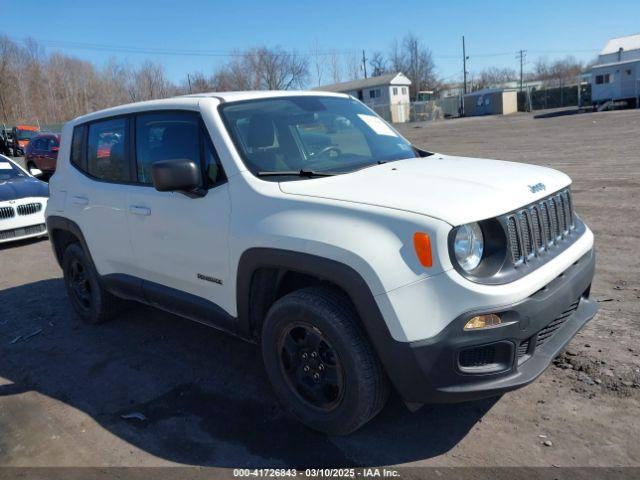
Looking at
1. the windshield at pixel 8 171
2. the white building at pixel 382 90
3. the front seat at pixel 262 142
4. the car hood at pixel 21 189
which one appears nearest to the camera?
the front seat at pixel 262 142

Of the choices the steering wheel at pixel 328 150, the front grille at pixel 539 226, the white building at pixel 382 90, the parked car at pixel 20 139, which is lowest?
the front grille at pixel 539 226

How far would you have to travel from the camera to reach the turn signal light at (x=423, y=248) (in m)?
2.61

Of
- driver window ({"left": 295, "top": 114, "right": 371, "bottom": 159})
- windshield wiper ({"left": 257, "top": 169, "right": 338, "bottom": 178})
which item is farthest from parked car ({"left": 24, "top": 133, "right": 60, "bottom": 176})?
windshield wiper ({"left": 257, "top": 169, "right": 338, "bottom": 178})

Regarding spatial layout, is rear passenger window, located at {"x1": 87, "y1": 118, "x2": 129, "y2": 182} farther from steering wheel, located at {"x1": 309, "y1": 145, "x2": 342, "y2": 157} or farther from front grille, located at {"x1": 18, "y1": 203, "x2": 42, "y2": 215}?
front grille, located at {"x1": 18, "y1": 203, "x2": 42, "y2": 215}

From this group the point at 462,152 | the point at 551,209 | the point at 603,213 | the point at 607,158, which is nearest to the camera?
the point at 551,209

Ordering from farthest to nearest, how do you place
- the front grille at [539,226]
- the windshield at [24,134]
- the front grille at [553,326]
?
the windshield at [24,134]
the front grille at [553,326]
the front grille at [539,226]

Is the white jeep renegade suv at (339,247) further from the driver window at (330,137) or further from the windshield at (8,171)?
the windshield at (8,171)

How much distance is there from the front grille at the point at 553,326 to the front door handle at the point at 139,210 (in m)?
2.75

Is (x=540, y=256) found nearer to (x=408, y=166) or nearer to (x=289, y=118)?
(x=408, y=166)

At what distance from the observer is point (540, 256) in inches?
119

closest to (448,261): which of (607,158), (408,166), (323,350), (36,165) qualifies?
(323,350)

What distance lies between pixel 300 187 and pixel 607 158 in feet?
43.2

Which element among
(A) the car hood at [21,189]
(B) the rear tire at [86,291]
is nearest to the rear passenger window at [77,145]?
(B) the rear tire at [86,291]

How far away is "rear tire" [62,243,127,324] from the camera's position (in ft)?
16.7
